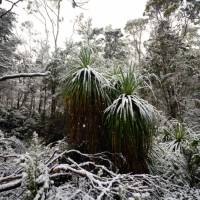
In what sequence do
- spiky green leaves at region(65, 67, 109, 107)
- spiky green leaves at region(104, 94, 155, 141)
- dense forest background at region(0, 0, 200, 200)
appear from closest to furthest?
dense forest background at region(0, 0, 200, 200) → spiky green leaves at region(104, 94, 155, 141) → spiky green leaves at region(65, 67, 109, 107)

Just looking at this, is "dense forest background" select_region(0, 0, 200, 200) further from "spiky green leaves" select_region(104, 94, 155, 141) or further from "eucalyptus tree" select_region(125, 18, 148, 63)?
"eucalyptus tree" select_region(125, 18, 148, 63)

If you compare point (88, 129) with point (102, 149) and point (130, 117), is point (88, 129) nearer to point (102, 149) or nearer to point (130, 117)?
point (102, 149)

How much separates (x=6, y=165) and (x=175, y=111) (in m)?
8.46

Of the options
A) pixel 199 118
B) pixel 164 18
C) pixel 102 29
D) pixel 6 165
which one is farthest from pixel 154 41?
pixel 6 165

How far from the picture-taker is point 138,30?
19109mm

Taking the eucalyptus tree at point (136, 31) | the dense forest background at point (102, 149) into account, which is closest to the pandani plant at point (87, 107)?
the dense forest background at point (102, 149)

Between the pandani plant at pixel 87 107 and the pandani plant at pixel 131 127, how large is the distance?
0.42 feet

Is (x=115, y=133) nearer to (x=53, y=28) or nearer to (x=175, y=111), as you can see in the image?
(x=175, y=111)

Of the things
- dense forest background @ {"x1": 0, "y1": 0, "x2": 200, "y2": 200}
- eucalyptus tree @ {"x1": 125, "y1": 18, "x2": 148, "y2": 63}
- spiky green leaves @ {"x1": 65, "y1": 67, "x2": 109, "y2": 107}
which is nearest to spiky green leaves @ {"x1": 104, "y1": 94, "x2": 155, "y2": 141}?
dense forest background @ {"x1": 0, "y1": 0, "x2": 200, "y2": 200}

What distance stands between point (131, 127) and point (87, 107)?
556 mm

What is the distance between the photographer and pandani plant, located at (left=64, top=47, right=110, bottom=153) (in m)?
3.08

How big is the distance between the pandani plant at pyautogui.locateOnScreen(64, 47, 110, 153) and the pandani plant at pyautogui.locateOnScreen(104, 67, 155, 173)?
0.42 feet

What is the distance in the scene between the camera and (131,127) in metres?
3.00

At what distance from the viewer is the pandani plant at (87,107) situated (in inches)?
121
